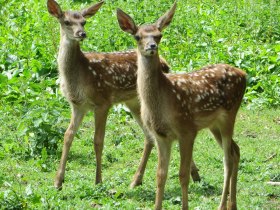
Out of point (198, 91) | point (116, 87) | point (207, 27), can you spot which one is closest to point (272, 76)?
point (207, 27)

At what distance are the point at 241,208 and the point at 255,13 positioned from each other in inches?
334

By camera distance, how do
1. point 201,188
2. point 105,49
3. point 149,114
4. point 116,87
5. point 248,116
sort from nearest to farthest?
point 149,114 → point 201,188 → point 116,87 → point 248,116 → point 105,49

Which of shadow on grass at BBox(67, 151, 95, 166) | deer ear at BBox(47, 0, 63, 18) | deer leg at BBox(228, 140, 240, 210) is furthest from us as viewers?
shadow on grass at BBox(67, 151, 95, 166)

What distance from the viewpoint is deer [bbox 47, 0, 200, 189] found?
37.2 feet

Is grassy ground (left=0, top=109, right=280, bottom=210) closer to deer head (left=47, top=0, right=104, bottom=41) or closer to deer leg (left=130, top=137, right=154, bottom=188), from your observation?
deer leg (left=130, top=137, right=154, bottom=188)

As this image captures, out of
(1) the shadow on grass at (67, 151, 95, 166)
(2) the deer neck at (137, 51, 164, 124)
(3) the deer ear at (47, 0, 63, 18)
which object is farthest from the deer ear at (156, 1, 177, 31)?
(1) the shadow on grass at (67, 151, 95, 166)

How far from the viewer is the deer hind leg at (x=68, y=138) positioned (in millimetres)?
11117

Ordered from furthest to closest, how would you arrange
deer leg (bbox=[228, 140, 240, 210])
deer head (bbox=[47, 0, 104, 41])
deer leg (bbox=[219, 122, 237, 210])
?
deer head (bbox=[47, 0, 104, 41]) → deer leg (bbox=[219, 122, 237, 210]) → deer leg (bbox=[228, 140, 240, 210])

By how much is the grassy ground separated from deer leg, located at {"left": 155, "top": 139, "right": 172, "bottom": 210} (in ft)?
1.25

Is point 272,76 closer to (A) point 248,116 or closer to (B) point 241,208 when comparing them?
(A) point 248,116

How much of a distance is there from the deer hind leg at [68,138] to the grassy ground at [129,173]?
0.47 feet

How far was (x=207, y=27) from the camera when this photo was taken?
17.1m

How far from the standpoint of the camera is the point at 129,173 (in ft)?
38.9

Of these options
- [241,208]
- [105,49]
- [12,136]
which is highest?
[105,49]
